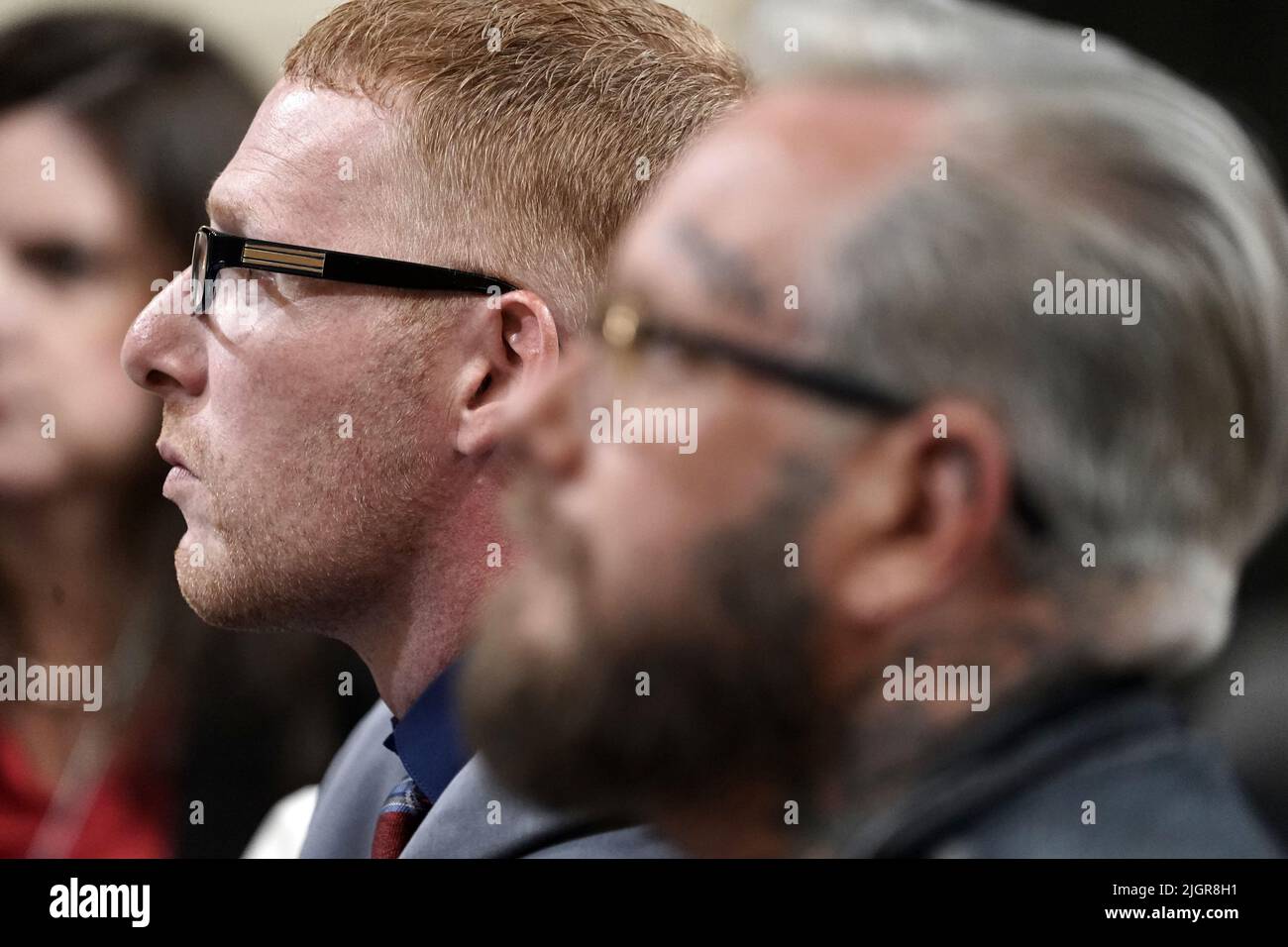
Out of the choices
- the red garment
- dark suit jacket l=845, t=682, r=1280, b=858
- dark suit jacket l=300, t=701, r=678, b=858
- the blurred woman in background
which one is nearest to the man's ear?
dark suit jacket l=300, t=701, r=678, b=858

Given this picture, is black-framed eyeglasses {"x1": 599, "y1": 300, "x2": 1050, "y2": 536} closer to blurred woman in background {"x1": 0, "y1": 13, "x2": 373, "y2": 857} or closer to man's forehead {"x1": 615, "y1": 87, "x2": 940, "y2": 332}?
man's forehead {"x1": 615, "y1": 87, "x2": 940, "y2": 332}

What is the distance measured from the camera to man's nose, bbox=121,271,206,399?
1104 millimetres

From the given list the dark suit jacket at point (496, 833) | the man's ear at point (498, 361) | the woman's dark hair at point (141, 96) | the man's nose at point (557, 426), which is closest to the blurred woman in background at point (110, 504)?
the woman's dark hair at point (141, 96)

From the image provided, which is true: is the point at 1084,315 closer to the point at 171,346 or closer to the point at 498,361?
the point at 498,361

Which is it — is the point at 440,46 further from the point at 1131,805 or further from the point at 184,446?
the point at 1131,805

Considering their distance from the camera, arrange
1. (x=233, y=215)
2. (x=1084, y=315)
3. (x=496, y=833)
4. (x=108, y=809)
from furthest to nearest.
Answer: (x=108, y=809) < (x=233, y=215) < (x=496, y=833) < (x=1084, y=315)

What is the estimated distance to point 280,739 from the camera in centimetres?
178

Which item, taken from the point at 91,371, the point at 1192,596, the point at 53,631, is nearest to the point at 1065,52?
the point at 1192,596

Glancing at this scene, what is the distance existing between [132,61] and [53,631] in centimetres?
75

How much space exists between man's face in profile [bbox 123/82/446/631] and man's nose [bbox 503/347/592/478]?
369 millimetres

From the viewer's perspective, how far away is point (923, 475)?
642 mm

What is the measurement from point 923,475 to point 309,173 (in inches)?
24.6

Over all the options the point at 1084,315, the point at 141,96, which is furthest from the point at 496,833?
the point at 141,96

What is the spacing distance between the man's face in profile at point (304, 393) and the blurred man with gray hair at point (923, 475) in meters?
0.41
